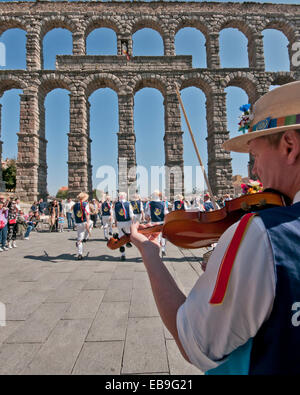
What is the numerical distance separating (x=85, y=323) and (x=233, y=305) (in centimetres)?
292

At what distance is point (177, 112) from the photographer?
19938 millimetres

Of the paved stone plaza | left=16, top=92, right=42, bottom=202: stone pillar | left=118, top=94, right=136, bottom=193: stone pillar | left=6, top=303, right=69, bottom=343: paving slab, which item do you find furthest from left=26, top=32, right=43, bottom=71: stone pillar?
left=6, top=303, right=69, bottom=343: paving slab

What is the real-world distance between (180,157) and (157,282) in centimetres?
1928

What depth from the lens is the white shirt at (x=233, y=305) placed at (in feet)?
1.97

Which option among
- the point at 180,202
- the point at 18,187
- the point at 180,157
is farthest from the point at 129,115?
the point at 180,202

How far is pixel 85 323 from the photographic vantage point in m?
2.97

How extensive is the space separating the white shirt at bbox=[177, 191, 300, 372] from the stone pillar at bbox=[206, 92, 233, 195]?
1958 centimetres

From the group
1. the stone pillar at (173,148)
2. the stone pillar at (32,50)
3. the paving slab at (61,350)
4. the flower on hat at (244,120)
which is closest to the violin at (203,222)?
the flower on hat at (244,120)

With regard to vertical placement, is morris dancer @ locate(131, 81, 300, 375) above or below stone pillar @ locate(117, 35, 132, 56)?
below

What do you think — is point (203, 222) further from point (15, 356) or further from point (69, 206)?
point (69, 206)

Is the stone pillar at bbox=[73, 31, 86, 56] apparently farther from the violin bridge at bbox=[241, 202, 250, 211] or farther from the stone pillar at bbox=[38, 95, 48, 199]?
the violin bridge at bbox=[241, 202, 250, 211]

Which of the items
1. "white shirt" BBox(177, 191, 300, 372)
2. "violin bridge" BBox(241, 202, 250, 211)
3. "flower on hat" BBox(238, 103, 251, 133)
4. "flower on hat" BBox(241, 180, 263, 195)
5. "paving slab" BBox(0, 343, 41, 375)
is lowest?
"paving slab" BBox(0, 343, 41, 375)

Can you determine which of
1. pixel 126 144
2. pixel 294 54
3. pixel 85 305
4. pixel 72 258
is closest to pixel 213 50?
pixel 294 54

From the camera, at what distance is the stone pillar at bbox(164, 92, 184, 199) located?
63.4ft
